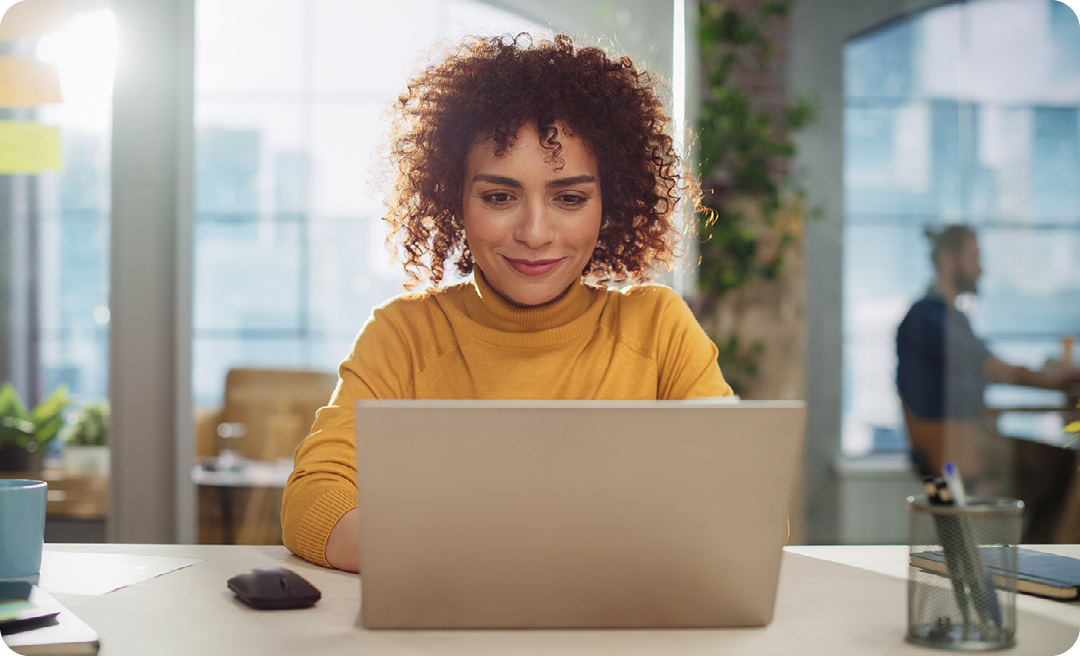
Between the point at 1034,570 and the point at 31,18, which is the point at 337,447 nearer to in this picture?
the point at 1034,570

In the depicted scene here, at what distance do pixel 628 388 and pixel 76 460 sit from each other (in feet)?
6.08

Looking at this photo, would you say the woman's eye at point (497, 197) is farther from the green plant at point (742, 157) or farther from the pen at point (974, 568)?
Answer: the green plant at point (742, 157)

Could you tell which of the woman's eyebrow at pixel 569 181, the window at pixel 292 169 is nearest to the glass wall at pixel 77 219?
the window at pixel 292 169

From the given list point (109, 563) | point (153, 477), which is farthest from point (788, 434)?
point (153, 477)

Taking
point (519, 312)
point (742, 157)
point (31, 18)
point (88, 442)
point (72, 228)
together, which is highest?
point (31, 18)

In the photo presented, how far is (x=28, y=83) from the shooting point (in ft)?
7.71

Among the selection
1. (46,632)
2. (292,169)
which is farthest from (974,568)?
(292,169)

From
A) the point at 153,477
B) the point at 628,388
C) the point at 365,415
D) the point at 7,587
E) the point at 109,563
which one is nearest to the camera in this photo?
the point at 365,415

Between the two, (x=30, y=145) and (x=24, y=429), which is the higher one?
(x=30, y=145)

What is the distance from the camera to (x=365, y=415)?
2.25 feet

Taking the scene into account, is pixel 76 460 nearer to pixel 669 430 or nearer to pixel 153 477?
pixel 153 477

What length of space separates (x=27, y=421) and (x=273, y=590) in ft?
7.14

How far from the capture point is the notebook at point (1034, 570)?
2.40 ft

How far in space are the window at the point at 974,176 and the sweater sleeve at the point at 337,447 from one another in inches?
91.1
